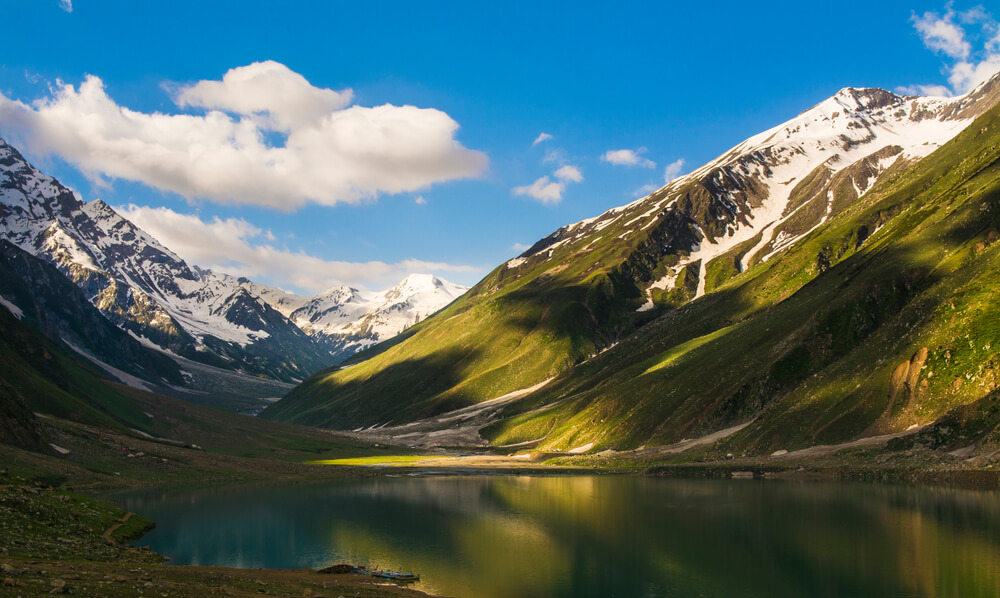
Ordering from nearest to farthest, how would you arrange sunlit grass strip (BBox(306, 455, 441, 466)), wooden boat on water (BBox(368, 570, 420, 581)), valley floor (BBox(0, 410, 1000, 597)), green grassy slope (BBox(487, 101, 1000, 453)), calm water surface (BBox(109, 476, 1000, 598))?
valley floor (BBox(0, 410, 1000, 597)) < calm water surface (BBox(109, 476, 1000, 598)) < wooden boat on water (BBox(368, 570, 420, 581)) < green grassy slope (BBox(487, 101, 1000, 453)) < sunlit grass strip (BBox(306, 455, 441, 466))

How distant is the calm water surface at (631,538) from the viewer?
49.2 meters

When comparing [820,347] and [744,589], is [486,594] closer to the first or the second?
[744,589]

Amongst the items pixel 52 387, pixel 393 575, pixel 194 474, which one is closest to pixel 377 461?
pixel 194 474

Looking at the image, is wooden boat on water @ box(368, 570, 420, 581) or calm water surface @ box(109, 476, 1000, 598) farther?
wooden boat on water @ box(368, 570, 420, 581)

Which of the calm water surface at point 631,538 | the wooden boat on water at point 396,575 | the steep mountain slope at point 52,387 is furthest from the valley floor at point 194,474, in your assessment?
the steep mountain slope at point 52,387

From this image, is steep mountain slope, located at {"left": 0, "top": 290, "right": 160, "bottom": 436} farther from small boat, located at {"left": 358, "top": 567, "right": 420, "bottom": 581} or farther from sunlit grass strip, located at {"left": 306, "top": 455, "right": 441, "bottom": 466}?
small boat, located at {"left": 358, "top": 567, "right": 420, "bottom": 581}

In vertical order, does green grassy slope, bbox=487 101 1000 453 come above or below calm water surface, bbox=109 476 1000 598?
above

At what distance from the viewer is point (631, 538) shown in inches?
2616

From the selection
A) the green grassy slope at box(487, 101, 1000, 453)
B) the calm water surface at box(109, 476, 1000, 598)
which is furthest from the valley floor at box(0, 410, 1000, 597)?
the green grassy slope at box(487, 101, 1000, 453)

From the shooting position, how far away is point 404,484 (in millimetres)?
131875

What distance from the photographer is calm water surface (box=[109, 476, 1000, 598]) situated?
4925cm

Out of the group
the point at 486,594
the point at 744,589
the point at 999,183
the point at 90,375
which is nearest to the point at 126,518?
the point at 486,594

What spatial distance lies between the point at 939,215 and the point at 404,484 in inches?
5671

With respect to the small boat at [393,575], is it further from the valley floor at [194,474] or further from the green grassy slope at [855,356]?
the green grassy slope at [855,356]
